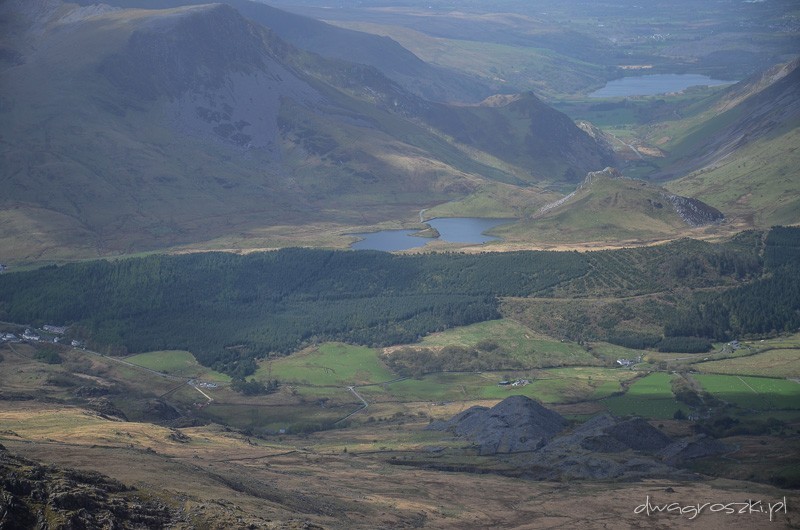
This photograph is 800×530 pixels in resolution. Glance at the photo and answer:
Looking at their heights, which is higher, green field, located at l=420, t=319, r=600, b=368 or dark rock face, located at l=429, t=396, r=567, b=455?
dark rock face, located at l=429, t=396, r=567, b=455

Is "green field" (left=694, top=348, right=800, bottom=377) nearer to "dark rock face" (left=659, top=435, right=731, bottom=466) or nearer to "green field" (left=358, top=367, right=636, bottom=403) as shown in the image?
"green field" (left=358, top=367, right=636, bottom=403)

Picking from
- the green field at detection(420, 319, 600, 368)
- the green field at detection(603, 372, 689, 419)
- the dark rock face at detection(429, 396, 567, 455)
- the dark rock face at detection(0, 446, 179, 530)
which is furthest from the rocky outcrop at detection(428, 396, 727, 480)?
the dark rock face at detection(0, 446, 179, 530)

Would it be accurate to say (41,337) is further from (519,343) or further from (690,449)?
(690,449)

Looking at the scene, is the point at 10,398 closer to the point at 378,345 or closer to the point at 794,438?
the point at 378,345

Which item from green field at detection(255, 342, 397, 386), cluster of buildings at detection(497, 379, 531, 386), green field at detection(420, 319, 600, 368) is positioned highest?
cluster of buildings at detection(497, 379, 531, 386)

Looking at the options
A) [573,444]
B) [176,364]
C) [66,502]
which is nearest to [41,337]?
[176,364]
